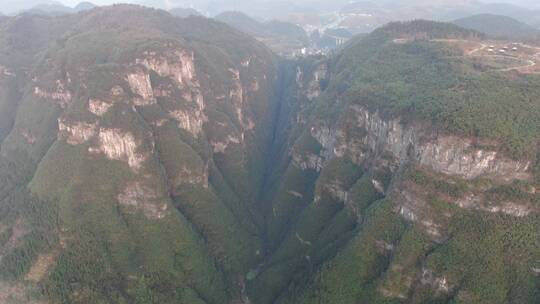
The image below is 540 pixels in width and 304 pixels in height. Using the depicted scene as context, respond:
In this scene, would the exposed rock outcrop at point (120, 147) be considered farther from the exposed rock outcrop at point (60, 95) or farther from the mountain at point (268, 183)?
the exposed rock outcrop at point (60, 95)

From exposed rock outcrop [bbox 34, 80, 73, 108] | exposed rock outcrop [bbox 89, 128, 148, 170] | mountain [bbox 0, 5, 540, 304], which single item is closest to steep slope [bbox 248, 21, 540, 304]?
mountain [bbox 0, 5, 540, 304]

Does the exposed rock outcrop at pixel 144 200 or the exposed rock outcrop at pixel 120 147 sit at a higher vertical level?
the exposed rock outcrop at pixel 120 147

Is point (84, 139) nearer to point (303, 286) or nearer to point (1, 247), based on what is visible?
point (1, 247)

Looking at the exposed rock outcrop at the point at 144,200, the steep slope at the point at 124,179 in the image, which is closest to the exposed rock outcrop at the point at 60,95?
the steep slope at the point at 124,179

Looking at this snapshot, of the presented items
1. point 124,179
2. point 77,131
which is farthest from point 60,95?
point 124,179

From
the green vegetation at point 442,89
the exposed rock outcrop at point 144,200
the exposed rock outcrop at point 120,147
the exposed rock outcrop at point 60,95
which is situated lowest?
the exposed rock outcrop at point 144,200

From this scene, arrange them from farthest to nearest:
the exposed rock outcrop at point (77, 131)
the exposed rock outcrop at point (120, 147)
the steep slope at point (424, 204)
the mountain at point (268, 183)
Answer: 1. the exposed rock outcrop at point (77, 131)
2. the exposed rock outcrop at point (120, 147)
3. the mountain at point (268, 183)
4. the steep slope at point (424, 204)

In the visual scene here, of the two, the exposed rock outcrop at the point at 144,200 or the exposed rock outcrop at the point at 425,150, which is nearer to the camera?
the exposed rock outcrop at the point at 425,150

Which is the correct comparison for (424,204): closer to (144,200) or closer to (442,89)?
(442,89)

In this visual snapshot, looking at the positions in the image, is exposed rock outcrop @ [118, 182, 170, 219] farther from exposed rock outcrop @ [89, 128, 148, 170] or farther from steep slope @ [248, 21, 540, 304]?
steep slope @ [248, 21, 540, 304]

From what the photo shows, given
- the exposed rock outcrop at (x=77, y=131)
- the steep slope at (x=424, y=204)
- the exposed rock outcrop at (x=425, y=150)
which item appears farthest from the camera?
the exposed rock outcrop at (x=77, y=131)
